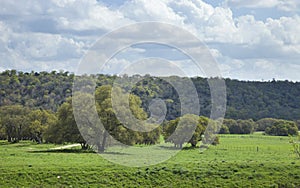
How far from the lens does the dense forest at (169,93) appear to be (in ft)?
405

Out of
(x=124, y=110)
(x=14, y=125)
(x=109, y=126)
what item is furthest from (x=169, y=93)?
(x=109, y=126)

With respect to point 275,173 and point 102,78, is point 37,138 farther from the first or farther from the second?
point 102,78

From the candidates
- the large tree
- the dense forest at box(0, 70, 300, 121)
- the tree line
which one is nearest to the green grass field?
the tree line

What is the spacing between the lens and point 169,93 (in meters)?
123

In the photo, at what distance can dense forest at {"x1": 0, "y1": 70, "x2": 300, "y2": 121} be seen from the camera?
123438 millimetres

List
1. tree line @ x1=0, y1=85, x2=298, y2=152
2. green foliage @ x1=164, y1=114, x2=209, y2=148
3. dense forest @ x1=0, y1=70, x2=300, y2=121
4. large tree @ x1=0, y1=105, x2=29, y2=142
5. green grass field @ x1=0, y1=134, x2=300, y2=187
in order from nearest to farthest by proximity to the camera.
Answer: green grass field @ x1=0, y1=134, x2=300, y2=187 < tree line @ x1=0, y1=85, x2=298, y2=152 < green foliage @ x1=164, y1=114, x2=209, y2=148 < large tree @ x1=0, y1=105, x2=29, y2=142 < dense forest @ x1=0, y1=70, x2=300, y2=121

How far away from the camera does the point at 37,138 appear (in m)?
82.4

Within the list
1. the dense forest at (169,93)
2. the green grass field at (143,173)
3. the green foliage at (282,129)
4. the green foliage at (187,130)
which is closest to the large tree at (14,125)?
the dense forest at (169,93)

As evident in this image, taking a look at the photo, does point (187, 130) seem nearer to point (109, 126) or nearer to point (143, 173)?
point (109, 126)

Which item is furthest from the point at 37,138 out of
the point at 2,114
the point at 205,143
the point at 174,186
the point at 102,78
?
the point at 102,78

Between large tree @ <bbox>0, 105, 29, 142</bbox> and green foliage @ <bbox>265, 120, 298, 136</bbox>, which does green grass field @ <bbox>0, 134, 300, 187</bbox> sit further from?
green foliage @ <bbox>265, 120, 298, 136</bbox>

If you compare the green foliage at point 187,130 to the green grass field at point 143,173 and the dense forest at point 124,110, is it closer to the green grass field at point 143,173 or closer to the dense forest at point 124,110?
the dense forest at point 124,110

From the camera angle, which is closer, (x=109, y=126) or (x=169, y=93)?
(x=109, y=126)

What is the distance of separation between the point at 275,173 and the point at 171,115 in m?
63.8
